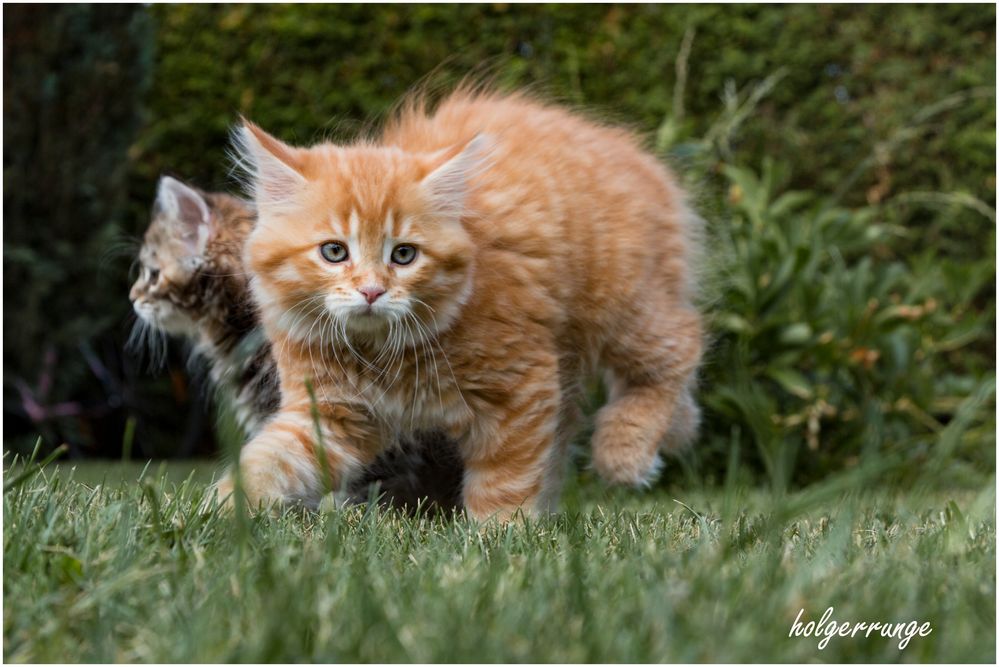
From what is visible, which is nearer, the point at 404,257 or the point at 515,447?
the point at 404,257

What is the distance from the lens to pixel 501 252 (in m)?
2.18

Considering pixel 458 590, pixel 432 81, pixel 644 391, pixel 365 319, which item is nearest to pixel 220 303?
pixel 365 319

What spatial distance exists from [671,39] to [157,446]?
10.8ft

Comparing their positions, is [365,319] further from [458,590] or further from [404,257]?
[458,590]

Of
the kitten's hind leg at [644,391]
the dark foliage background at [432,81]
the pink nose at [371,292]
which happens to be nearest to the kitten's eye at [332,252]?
the pink nose at [371,292]

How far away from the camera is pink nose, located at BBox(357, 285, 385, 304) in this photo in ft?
6.31

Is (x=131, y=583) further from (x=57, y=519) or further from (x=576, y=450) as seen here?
(x=576, y=450)

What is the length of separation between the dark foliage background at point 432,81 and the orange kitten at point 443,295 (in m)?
2.06

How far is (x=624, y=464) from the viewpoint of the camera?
2.47 meters

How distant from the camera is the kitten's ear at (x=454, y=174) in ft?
6.73

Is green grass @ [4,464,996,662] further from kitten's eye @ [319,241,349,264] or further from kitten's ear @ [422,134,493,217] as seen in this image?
kitten's ear @ [422,134,493,217]

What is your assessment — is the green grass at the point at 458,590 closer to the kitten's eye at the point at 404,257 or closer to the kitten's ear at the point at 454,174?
the kitten's eye at the point at 404,257

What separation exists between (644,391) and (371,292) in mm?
957

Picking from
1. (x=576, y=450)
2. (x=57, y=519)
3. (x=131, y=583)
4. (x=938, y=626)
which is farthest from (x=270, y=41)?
(x=938, y=626)
